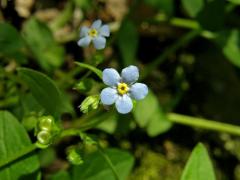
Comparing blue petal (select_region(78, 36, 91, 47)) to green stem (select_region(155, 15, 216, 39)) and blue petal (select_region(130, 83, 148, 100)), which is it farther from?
green stem (select_region(155, 15, 216, 39))

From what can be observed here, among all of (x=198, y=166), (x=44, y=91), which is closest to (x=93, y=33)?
(x=44, y=91)

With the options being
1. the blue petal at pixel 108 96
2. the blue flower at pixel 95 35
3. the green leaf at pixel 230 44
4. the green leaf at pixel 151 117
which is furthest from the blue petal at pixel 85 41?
the green leaf at pixel 230 44

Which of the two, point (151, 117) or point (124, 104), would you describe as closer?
point (124, 104)

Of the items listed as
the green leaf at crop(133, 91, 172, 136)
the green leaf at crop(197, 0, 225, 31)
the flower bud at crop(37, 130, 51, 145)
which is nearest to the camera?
the flower bud at crop(37, 130, 51, 145)

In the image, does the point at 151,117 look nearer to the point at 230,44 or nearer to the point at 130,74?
the point at 230,44

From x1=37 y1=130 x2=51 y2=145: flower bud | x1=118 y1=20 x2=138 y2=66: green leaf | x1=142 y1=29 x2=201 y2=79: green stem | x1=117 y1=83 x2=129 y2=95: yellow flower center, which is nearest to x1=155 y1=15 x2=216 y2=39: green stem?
x1=142 y1=29 x2=201 y2=79: green stem
